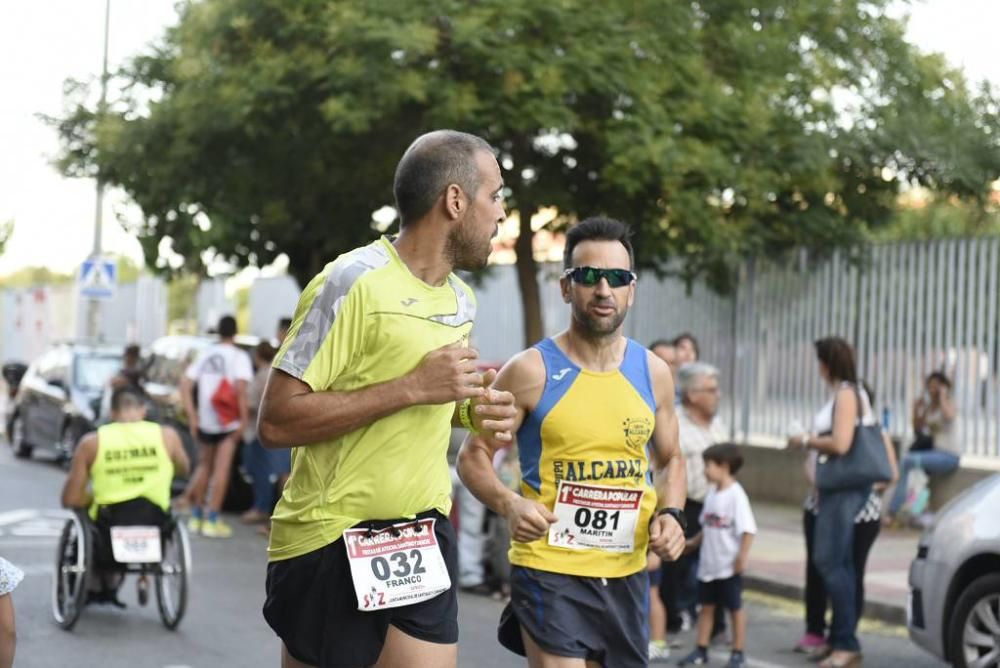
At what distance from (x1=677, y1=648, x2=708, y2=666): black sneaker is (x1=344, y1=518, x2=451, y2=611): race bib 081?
508cm

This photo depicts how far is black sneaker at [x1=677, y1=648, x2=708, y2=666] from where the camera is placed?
9117 millimetres

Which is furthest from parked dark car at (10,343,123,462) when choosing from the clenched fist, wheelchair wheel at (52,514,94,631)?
the clenched fist

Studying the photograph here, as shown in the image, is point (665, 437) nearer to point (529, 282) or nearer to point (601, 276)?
point (601, 276)

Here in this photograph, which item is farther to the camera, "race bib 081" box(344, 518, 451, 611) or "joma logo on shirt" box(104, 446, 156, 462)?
"joma logo on shirt" box(104, 446, 156, 462)

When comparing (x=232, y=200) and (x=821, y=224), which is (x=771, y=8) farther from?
(x=232, y=200)

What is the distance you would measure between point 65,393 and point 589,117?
26.2ft

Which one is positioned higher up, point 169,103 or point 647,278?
point 169,103

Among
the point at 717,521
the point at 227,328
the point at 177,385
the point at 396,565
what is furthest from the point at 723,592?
the point at 177,385

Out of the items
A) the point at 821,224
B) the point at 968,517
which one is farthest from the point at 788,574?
the point at 821,224

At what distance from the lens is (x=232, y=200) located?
1984cm

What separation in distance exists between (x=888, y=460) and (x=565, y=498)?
425cm

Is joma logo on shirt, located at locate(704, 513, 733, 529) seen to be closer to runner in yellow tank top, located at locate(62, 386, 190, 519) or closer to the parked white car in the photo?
the parked white car

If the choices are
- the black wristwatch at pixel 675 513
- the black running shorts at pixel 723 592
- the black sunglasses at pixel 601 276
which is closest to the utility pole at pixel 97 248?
the black running shorts at pixel 723 592

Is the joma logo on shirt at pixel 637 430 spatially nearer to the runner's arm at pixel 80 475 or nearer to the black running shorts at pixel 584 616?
the black running shorts at pixel 584 616
